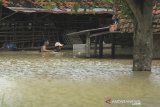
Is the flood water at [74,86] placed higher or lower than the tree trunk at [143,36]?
lower

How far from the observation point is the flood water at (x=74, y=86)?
357 inches

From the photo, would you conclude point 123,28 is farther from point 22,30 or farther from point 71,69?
point 22,30

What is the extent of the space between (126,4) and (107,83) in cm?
449

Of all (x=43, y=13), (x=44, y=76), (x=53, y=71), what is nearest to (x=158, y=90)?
(x=44, y=76)

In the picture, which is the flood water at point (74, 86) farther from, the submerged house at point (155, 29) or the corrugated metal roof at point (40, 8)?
the corrugated metal roof at point (40, 8)

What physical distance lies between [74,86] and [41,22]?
18.1m

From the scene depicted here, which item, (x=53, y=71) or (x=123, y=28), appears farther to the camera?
(x=123, y=28)

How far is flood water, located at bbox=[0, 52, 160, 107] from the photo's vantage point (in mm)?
9078

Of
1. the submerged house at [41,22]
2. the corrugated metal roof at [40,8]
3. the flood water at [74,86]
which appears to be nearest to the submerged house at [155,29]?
the submerged house at [41,22]

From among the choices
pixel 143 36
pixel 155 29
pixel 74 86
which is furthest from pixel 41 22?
pixel 74 86

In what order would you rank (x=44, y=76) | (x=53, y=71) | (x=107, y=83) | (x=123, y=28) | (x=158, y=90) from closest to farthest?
1. (x=158, y=90)
2. (x=107, y=83)
3. (x=44, y=76)
4. (x=53, y=71)
5. (x=123, y=28)

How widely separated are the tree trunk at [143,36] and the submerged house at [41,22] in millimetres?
11429

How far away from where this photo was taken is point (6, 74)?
1406 centimetres

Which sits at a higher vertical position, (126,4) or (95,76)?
(126,4)
